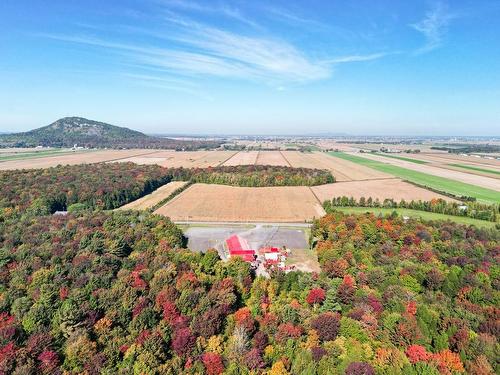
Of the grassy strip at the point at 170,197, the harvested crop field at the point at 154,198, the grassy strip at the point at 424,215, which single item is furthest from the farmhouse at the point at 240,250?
the grassy strip at the point at 424,215

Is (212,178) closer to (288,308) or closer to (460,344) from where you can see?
(288,308)

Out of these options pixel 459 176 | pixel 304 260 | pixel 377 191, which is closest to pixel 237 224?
pixel 304 260

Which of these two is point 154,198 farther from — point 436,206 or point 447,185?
point 447,185

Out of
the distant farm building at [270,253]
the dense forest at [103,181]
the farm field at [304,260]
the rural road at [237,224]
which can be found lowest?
the farm field at [304,260]

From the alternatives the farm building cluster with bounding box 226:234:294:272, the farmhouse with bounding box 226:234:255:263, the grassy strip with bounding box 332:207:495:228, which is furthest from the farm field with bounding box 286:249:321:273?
the grassy strip with bounding box 332:207:495:228

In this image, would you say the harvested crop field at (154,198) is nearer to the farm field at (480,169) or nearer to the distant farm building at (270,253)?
the distant farm building at (270,253)

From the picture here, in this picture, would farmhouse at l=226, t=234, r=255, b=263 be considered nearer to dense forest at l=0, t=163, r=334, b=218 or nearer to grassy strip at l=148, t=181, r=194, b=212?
grassy strip at l=148, t=181, r=194, b=212
